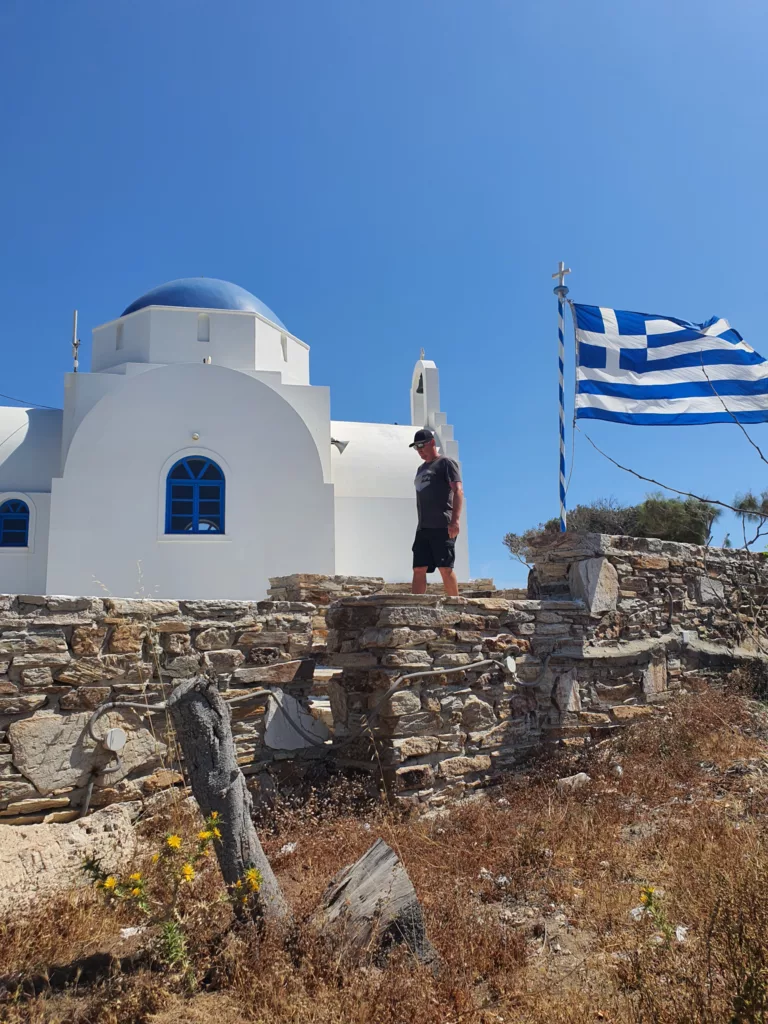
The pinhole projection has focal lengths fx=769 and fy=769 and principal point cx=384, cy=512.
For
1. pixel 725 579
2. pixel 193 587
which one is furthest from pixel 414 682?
pixel 193 587

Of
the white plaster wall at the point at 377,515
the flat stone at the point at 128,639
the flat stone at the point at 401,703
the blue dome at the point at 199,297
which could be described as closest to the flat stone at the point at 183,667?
the flat stone at the point at 128,639

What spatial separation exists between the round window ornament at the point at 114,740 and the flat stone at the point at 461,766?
1.83 m

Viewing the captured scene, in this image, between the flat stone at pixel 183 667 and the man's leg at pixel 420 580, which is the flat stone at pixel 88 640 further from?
the man's leg at pixel 420 580

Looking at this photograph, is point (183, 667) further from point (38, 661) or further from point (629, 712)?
point (629, 712)

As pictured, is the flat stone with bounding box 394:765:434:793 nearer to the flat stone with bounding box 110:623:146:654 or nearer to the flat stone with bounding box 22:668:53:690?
the flat stone with bounding box 110:623:146:654

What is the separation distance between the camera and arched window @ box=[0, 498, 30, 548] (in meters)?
10.9

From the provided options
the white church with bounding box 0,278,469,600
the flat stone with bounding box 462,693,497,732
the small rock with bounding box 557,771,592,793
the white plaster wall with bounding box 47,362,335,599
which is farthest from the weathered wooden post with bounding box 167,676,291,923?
the white plaster wall with bounding box 47,362,335,599

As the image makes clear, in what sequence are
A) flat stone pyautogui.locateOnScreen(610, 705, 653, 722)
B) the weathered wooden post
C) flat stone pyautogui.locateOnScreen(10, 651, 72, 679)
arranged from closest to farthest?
1. the weathered wooden post
2. flat stone pyautogui.locateOnScreen(10, 651, 72, 679)
3. flat stone pyautogui.locateOnScreen(610, 705, 653, 722)

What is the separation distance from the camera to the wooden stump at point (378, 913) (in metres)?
2.67

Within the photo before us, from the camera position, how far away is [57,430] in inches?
478

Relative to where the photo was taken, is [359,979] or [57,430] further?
[57,430]

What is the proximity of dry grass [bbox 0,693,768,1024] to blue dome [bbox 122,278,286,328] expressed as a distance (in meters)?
10.7

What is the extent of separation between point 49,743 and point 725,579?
584 cm

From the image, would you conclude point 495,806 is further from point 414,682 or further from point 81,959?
point 81,959
